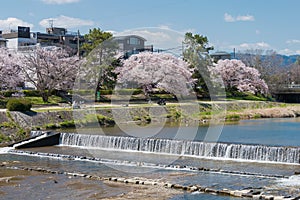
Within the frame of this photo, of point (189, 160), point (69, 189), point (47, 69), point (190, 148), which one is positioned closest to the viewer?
point (69, 189)

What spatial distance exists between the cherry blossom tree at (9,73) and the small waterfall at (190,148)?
1530cm

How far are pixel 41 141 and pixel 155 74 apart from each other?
74.8 feet

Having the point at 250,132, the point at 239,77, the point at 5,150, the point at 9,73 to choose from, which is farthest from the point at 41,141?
the point at 239,77

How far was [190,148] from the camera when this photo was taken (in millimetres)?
23078

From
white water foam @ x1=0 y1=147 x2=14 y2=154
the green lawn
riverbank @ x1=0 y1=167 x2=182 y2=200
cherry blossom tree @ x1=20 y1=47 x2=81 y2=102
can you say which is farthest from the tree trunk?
riverbank @ x1=0 y1=167 x2=182 y2=200

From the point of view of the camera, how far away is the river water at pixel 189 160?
16719 millimetres

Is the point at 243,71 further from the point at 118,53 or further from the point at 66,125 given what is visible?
the point at 66,125

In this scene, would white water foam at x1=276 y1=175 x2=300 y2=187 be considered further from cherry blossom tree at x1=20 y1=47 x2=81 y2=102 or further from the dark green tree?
the dark green tree

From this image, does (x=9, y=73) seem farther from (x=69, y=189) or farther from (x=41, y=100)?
(x=69, y=189)

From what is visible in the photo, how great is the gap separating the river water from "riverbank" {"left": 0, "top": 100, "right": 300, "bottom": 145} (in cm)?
444

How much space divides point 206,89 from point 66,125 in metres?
23.2

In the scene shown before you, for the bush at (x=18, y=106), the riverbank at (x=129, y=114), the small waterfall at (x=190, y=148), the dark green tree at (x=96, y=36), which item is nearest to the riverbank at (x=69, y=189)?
the small waterfall at (x=190, y=148)

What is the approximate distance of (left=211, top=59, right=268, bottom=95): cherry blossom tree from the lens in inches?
2290

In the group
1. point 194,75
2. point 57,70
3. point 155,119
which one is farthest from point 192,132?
point 194,75
